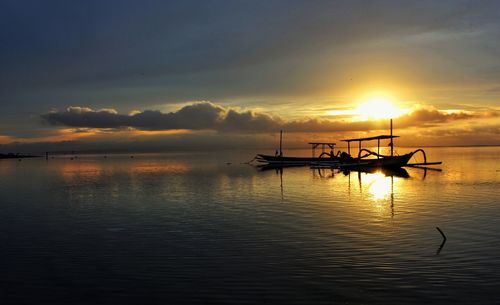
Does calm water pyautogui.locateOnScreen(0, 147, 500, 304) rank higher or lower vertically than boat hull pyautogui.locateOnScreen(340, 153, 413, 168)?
lower

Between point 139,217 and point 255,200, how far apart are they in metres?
9.56

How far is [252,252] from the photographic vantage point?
52.4 feet

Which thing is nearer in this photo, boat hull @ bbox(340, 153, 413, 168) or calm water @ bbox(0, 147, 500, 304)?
calm water @ bbox(0, 147, 500, 304)

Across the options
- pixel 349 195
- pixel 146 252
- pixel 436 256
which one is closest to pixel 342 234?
pixel 436 256

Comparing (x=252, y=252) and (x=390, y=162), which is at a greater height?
(x=390, y=162)

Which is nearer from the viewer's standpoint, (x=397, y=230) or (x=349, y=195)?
(x=397, y=230)

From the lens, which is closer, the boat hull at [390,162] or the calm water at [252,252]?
the calm water at [252,252]

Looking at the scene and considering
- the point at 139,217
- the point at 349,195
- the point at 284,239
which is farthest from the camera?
the point at 349,195

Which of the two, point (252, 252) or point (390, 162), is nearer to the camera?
point (252, 252)

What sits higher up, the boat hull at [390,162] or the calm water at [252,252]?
the boat hull at [390,162]

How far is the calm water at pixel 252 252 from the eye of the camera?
11672 millimetres

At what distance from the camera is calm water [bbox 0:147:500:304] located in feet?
38.3

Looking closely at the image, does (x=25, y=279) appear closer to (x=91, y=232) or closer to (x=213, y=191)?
(x=91, y=232)

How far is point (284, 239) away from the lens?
59.2ft
